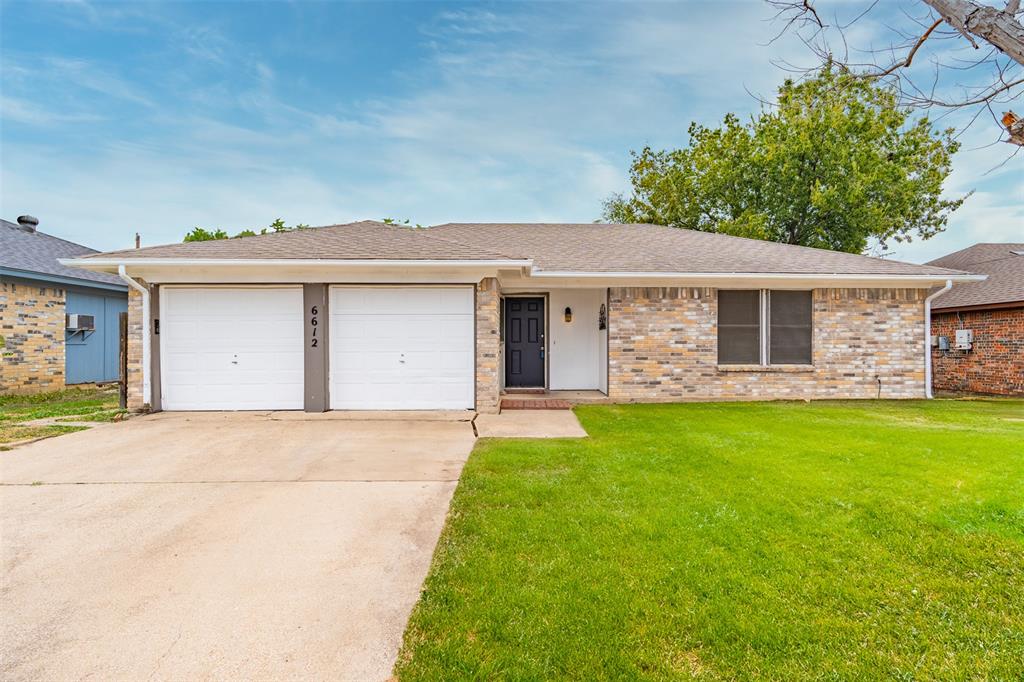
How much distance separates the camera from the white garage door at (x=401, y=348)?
26.3 ft

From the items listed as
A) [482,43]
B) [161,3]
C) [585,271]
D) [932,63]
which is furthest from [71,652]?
[482,43]

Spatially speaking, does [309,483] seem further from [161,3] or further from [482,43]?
[482,43]

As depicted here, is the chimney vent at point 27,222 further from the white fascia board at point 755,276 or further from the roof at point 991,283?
the roof at point 991,283

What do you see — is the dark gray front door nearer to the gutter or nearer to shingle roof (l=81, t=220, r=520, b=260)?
shingle roof (l=81, t=220, r=520, b=260)

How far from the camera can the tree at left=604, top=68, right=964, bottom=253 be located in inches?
736

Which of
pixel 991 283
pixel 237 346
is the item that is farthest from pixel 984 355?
pixel 237 346

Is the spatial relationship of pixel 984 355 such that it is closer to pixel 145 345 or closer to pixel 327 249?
pixel 327 249

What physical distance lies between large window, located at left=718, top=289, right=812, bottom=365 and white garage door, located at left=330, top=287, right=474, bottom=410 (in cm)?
516

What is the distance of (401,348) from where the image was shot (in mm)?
8055

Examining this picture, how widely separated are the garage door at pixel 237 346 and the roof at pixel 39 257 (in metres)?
4.01

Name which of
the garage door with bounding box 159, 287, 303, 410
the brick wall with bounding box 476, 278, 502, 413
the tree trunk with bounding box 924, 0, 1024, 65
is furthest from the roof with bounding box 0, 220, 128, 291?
the tree trunk with bounding box 924, 0, 1024, 65

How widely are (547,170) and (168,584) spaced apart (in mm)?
16849

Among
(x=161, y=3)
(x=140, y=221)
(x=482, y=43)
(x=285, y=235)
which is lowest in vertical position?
(x=285, y=235)

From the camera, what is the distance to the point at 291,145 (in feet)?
47.5
